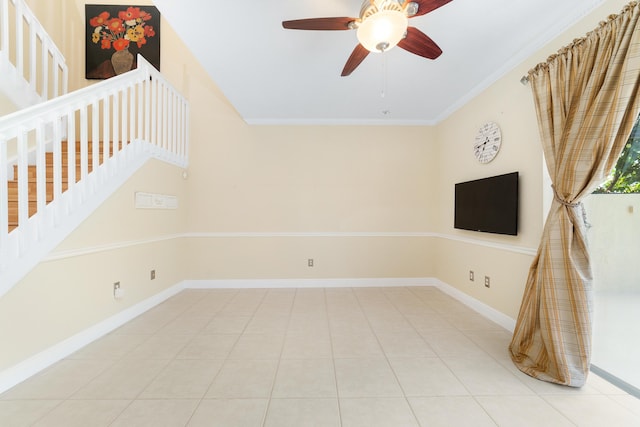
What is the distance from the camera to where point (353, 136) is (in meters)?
4.20

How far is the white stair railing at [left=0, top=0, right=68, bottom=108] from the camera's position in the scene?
9.20ft

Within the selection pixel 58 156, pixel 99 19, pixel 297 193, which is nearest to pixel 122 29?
pixel 99 19

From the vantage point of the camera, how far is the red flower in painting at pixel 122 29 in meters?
4.20

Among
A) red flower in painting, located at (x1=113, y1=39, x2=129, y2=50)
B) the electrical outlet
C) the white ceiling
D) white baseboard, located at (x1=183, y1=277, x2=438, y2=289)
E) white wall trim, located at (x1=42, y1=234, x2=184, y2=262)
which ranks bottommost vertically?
white baseboard, located at (x1=183, y1=277, x2=438, y2=289)

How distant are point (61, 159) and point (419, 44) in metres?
3.26

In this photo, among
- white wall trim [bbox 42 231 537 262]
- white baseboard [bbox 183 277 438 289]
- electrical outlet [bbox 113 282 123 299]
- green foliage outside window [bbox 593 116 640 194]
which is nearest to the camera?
green foliage outside window [bbox 593 116 640 194]

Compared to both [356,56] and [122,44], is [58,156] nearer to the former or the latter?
[356,56]

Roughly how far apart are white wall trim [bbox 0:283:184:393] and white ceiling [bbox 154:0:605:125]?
2.64m

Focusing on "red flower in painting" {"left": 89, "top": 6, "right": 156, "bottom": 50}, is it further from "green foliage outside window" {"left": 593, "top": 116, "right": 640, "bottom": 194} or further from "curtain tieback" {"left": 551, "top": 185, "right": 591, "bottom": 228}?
"green foliage outside window" {"left": 593, "top": 116, "right": 640, "bottom": 194}

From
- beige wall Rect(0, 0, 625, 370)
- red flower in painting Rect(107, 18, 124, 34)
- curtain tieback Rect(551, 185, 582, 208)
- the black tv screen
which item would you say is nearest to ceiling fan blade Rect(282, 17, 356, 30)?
curtain tieback Rect(551, 185, 582, 208)

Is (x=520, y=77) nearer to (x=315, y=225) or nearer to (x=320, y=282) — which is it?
(x=315, y=225)

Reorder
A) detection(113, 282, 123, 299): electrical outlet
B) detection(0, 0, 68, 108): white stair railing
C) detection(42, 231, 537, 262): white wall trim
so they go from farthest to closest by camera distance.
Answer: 1. detection(0, 0, 68, 108): white stair railing
2. detection(113, 282, 123, 299): electrical outlet
3. detection(42, 231, 537, 262): white wall trim

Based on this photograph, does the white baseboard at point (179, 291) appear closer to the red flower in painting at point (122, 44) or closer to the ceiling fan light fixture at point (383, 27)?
the ceiling fan light fixture at point (383, 27)

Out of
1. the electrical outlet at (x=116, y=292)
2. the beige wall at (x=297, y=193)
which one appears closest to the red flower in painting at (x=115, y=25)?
the beige wall at (x=297, y=193)
